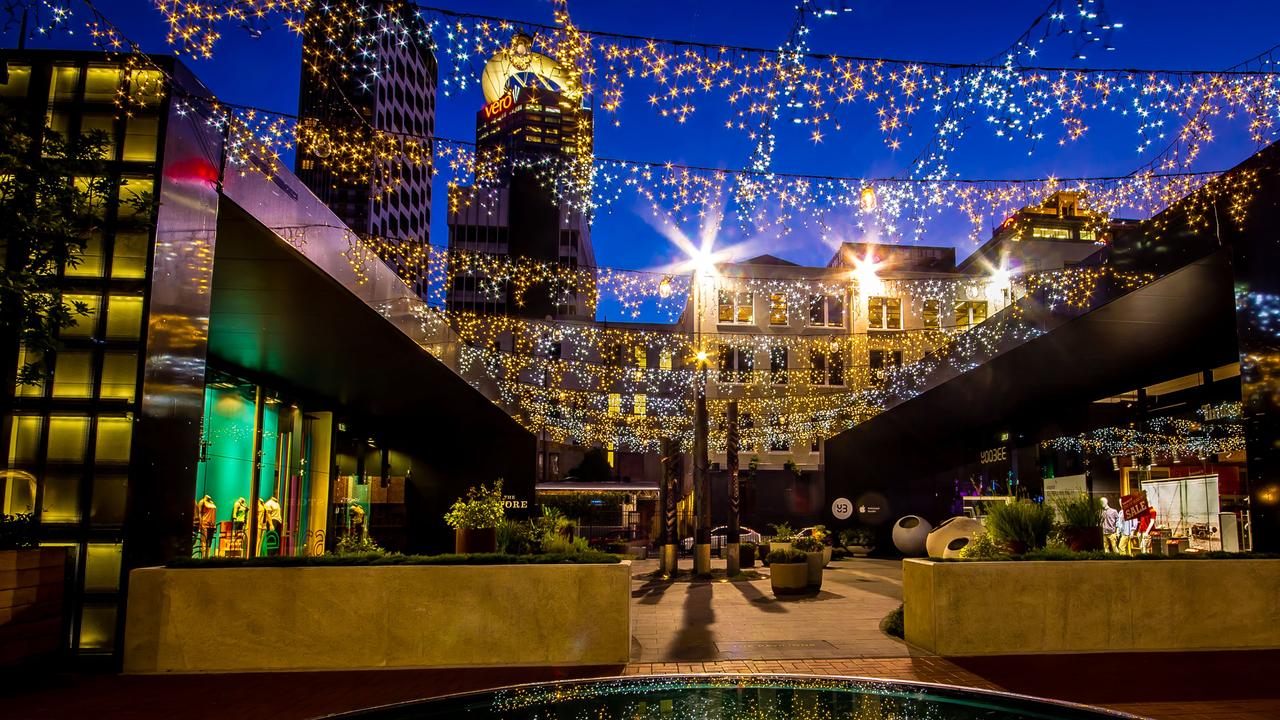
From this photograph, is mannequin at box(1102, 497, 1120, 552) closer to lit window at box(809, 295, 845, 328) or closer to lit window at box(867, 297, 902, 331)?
lit window at box(867, 297, 902, 331)

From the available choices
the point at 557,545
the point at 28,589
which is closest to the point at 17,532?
the point at 28,589

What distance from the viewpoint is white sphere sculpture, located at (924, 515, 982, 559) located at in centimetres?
1811

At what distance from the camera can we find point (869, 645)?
8094 mm

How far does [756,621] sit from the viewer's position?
1032cm

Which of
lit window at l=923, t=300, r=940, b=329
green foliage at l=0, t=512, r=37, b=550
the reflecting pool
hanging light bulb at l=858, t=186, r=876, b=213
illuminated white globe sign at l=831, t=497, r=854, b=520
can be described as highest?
lit window at l=923, t=300, r=940, b=329

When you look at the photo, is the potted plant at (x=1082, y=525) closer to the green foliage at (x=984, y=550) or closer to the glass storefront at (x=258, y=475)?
the green foliage at (x=984, y=550)

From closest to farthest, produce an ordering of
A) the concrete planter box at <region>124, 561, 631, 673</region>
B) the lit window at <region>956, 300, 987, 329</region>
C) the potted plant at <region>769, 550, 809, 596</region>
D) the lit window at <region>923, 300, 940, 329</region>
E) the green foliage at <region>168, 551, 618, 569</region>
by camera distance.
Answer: the concrete planter box at <region>124, 561, 631, 673</region>, the green foliage at <region>168, 551, 618, 569</region>, the potted plant at <region>769, 550, 809, 596</region>, the lit window at <region>956, 300, 987, 329</region>, the lit window at <region>923, 300, 940, 329</region>

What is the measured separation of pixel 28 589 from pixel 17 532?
0.44 m

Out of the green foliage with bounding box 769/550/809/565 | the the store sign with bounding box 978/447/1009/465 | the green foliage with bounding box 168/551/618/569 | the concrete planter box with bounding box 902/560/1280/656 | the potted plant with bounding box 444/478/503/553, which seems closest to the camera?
the green foliage with bounding box 168/551/618/569

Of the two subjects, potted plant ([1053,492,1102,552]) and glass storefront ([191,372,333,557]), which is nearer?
potted plant ([1053,492,1102,552])

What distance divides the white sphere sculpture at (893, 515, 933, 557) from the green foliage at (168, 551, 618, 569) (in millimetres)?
18778

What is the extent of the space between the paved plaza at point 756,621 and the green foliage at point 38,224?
5460 mm

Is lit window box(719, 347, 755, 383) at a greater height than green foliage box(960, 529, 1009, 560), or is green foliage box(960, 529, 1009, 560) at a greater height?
lit window box(719, 347, 755, 383)

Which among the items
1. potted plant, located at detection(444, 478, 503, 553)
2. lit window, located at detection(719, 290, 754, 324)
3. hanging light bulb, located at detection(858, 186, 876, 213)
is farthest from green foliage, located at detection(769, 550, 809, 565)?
lit window, located at detection(719, 290, 754, 324)
